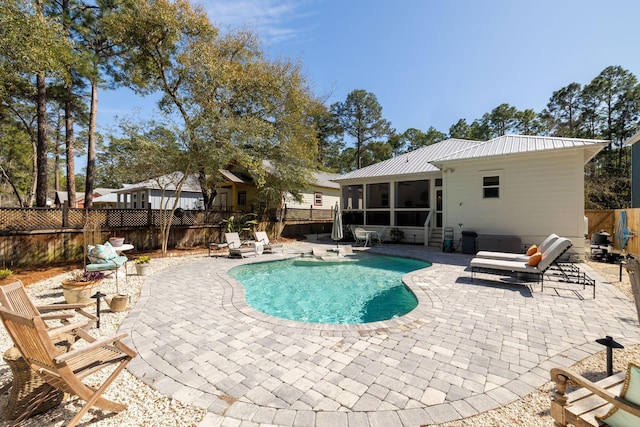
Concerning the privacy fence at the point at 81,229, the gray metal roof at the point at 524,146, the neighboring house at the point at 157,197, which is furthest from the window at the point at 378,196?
the neighboring house at the point at 157,197

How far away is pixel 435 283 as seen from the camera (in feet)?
21.1

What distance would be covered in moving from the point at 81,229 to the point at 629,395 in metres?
13.5

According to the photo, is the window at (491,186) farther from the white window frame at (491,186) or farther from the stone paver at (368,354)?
the stone paver at (368,354)

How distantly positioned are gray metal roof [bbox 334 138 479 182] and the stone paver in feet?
29.6

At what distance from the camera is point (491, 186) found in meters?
10.6

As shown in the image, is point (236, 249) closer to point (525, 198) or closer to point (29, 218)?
point (29, 218)

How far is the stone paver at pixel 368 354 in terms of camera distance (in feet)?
7.77

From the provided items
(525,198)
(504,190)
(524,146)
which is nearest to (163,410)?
(504,190)

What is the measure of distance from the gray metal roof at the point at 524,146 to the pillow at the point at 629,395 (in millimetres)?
10211

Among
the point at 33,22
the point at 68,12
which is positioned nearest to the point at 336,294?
the point at 33,22

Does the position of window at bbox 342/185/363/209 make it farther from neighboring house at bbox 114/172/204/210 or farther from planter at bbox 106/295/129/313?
planter at bbox 106/295/129/313

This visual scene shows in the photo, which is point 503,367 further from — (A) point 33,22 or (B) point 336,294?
(A) point 33,22

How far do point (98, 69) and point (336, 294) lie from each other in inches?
647

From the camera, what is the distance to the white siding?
9172 mm
